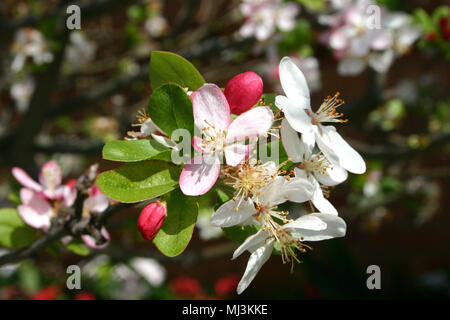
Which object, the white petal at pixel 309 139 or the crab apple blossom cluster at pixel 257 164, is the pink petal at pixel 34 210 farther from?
the white petal at pixel 309 139

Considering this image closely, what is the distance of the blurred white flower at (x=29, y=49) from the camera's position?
5.49 ft

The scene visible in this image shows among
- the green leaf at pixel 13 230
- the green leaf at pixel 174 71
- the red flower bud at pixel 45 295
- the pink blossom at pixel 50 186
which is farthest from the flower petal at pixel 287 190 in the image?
the red flower bud at pixel 45 295

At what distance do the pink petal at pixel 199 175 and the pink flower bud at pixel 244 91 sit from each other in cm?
9

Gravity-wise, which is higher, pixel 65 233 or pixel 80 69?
pixel 80 69

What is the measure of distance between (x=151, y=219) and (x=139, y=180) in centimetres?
6

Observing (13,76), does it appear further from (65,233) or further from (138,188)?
(138,188)

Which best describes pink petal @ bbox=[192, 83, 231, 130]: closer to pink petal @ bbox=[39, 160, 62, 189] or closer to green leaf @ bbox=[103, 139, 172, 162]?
green leaf @ bbox=[103, 139, 172, 162]

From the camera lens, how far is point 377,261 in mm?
3441

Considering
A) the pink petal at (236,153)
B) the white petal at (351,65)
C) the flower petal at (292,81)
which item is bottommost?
the pink petal at (236,153)

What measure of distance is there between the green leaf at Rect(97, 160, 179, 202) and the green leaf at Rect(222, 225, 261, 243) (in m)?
0.13
